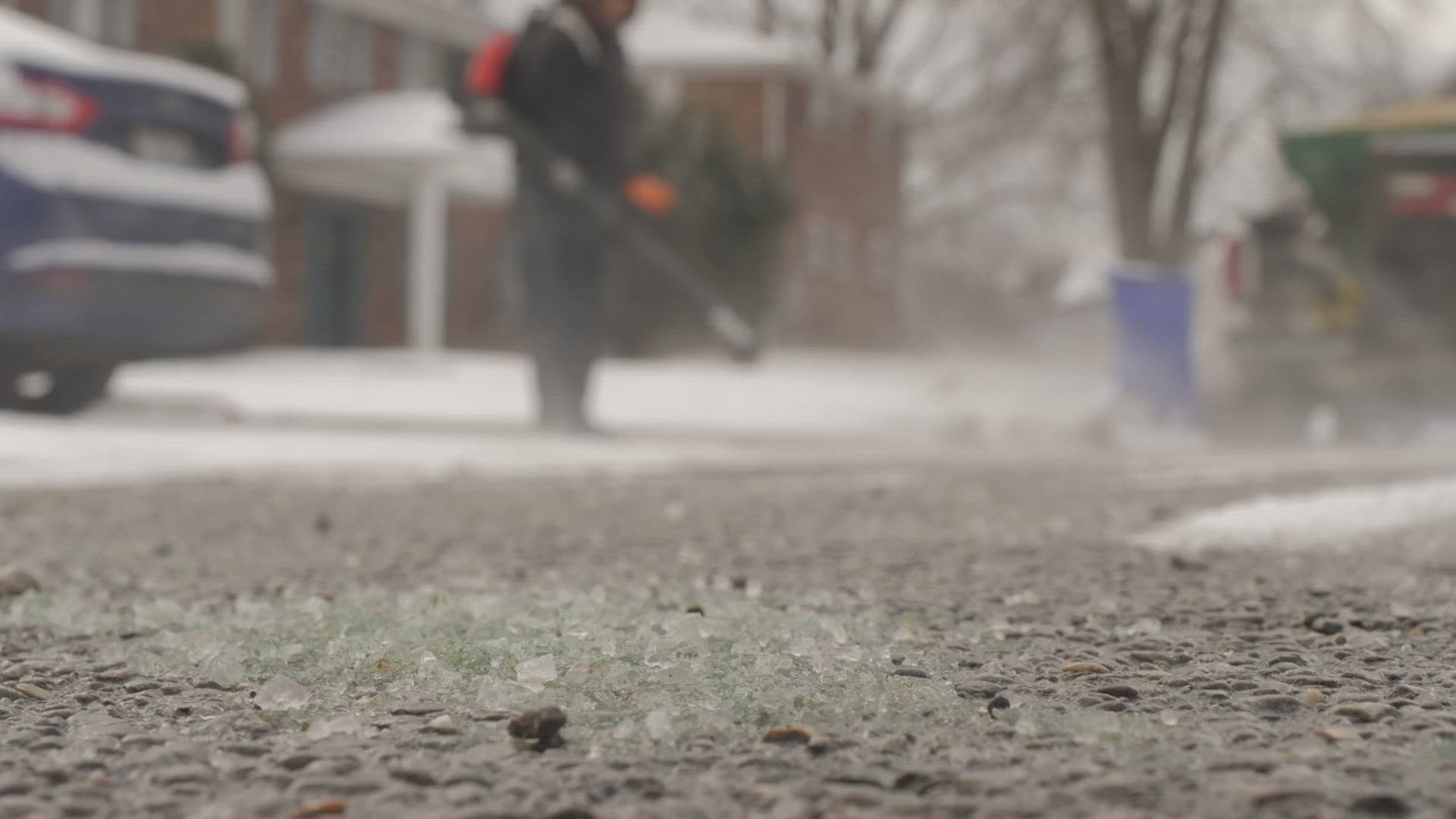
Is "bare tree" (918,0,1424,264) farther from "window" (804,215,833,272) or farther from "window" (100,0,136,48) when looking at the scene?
"window" (100,0,136,48)

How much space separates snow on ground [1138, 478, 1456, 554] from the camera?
5320mm

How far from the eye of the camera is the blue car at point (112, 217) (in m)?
9.55

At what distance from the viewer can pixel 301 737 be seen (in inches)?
102

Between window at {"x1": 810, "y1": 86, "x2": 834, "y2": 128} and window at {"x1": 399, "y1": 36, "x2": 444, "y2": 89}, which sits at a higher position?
window at {"x1": 810, "y1": 86, "x2": 834, "y2": 128}

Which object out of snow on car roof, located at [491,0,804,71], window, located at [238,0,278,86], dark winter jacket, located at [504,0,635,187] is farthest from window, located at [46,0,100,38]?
dark winter jacket, located at [504,0,635,187]

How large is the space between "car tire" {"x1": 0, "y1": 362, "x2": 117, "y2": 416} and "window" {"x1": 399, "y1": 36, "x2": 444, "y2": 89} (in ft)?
51.9

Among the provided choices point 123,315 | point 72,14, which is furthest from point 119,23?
point 123,315

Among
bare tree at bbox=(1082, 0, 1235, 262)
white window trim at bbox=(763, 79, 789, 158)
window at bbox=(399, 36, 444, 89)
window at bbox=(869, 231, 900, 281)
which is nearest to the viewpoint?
bare tree at bbox=(1082, 0, 1235, 262)

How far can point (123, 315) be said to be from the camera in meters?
10.1

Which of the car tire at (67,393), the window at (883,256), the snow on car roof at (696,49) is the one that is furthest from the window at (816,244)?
the car tire at (67,393)

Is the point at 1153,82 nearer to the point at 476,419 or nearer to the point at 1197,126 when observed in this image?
the point at 1197,126

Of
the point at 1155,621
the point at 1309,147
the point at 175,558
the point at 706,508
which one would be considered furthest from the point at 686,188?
the point at 1155,621

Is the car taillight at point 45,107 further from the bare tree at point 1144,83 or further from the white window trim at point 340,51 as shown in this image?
the bare tree at point 1144,83

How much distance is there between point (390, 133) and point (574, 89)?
1257cm
